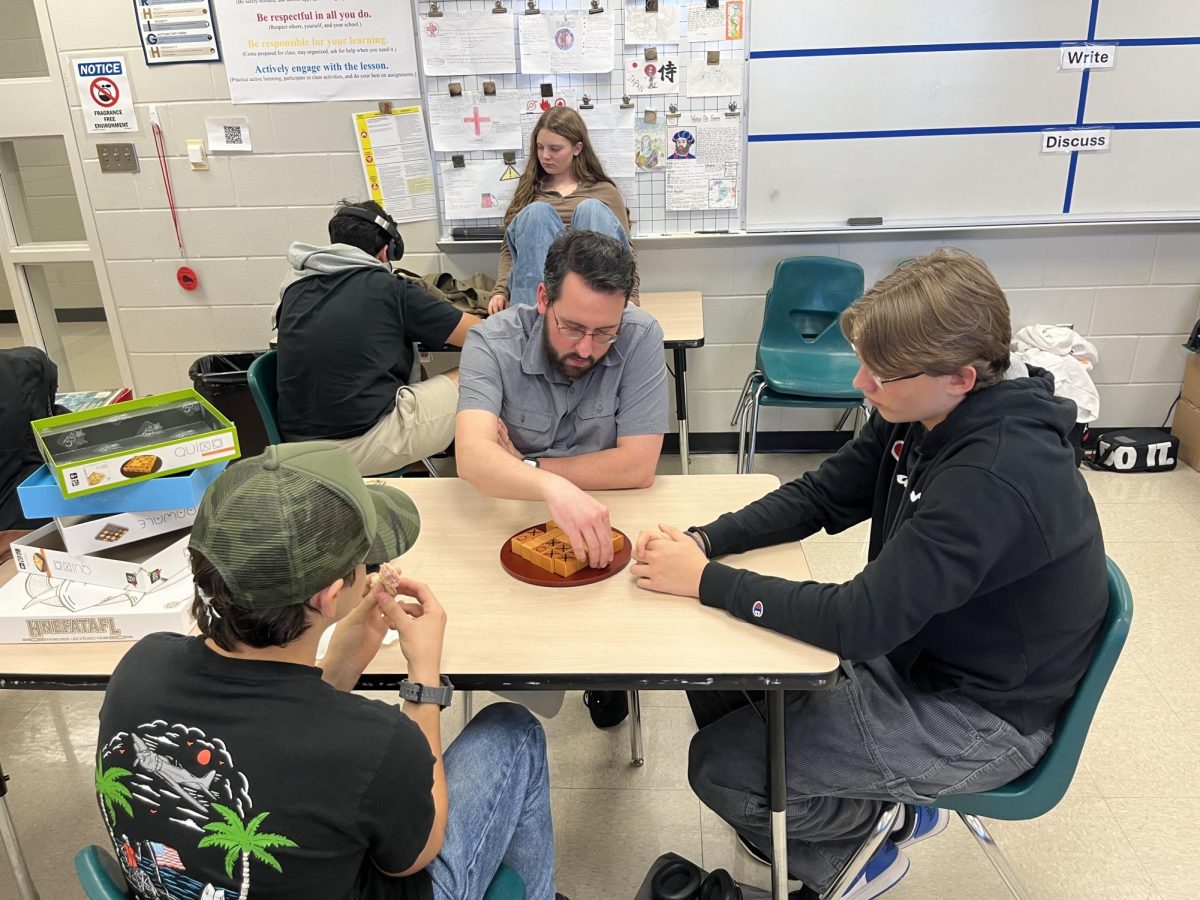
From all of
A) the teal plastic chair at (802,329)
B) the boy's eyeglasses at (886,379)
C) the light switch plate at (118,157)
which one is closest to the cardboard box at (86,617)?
the boy's eyeglasses at (886,379)

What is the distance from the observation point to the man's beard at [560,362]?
188cm

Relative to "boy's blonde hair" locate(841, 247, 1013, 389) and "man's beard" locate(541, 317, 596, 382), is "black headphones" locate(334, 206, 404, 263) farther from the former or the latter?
"boy's blonde hair" locate(841, 247, 1013, 389)

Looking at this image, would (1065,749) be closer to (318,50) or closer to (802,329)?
(802,329)

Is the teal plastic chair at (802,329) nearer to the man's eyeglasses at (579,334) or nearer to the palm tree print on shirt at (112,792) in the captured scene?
the man's eyeglasses at (579,334)

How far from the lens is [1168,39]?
10.5 feet

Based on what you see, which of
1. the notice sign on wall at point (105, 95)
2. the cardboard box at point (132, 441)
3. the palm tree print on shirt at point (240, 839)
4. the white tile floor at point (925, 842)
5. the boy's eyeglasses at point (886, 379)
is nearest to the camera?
the palm tree print on shirt at point (240, 839)

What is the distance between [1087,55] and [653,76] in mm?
1625

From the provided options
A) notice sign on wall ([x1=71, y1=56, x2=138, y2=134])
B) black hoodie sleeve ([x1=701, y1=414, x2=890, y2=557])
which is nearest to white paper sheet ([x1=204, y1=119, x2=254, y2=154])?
notice sign on wall ([x1=71, y1=56, x2=138, y2=134])

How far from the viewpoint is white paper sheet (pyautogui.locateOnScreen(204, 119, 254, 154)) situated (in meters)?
3.57

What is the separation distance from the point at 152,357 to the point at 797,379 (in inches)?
115

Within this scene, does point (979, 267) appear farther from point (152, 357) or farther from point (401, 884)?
point (152, 357)

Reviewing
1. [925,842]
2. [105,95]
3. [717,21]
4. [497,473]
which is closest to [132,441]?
[497,473]

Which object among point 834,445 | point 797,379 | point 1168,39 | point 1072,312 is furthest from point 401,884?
point 1168,39

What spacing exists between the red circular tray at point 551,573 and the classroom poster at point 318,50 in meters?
2.62
